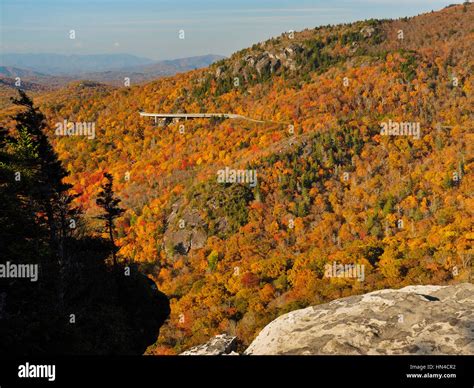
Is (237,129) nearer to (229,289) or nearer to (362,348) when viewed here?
(229,289)

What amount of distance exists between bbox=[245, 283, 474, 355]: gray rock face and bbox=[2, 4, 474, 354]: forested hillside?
1608 centimetres

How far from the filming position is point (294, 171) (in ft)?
296

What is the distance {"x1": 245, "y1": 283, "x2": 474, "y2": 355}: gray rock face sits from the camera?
400 inches

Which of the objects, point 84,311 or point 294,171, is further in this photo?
point 294,171

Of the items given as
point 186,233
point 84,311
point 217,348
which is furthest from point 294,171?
point 217,348

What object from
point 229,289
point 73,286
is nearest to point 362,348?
point 73,286

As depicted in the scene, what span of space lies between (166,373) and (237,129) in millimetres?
118613

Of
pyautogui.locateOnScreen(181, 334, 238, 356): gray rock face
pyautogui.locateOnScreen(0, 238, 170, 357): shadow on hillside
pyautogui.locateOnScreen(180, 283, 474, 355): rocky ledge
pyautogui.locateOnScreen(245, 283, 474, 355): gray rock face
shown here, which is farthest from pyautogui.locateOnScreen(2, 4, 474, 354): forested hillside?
pyautogui.locateOnScreen(245, 283, 474, 355): gray rock face

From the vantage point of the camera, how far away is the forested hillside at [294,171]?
5208 centimetres

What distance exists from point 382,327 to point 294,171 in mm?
80160

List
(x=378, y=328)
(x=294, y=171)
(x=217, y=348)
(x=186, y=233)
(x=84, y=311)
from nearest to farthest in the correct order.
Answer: (x=378, y=328), (x=217, y=348), (x=84, y=311), (x=186, y=233), (x=294, y=171)

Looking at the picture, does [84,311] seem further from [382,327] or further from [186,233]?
[186,233]

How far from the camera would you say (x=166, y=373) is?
24.5 feet

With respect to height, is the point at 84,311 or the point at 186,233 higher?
the point at 84,311
